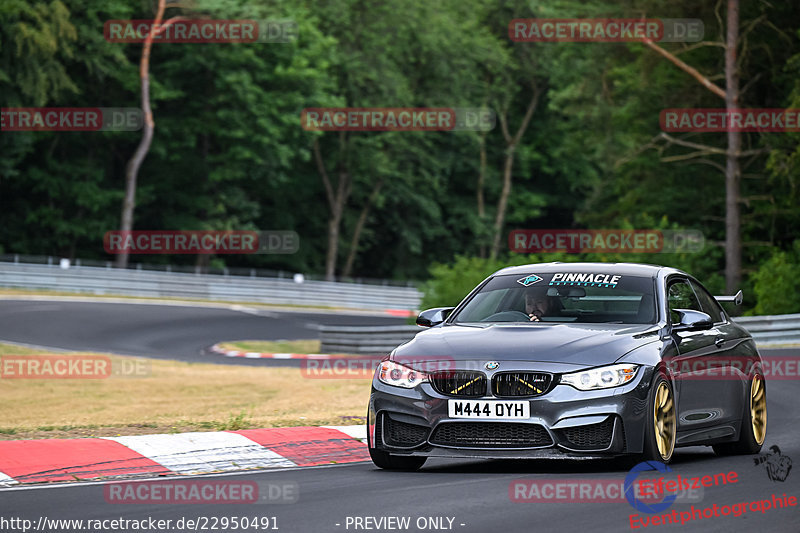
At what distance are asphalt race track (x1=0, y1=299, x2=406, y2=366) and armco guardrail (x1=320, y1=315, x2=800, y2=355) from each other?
2.27 metres

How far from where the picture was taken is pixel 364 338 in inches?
1147

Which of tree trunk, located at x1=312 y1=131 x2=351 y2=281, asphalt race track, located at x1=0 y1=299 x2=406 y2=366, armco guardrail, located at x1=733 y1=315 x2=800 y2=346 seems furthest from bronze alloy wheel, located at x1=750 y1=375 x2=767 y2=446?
tree trunk, located at x1=312 y1=131 x2=351 y2=281

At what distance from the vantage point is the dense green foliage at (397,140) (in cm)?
3800

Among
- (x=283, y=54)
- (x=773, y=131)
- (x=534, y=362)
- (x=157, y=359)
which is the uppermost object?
(x=283, y=54)

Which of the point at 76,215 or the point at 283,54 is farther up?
the point at 283,54

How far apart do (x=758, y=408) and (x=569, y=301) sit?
2.07 meters

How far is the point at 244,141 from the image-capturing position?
57.4 meters

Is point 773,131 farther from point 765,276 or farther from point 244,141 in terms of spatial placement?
point 244,141

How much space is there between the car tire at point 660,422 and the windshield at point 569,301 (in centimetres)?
67

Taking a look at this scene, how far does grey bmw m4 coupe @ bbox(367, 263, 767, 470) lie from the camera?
27.3 ft

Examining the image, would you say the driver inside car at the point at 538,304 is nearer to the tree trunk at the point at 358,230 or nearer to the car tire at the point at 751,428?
the car tire at the point at 751,428

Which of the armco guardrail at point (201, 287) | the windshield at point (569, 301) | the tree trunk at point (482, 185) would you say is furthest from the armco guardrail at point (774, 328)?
the tree trunk at point (482, 185)

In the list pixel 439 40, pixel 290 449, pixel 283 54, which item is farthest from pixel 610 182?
pixel 290 449

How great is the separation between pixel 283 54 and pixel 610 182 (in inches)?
660
